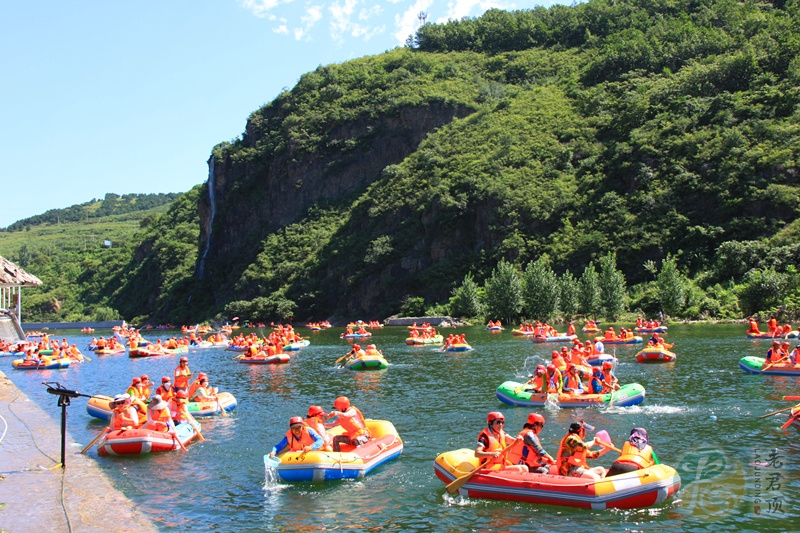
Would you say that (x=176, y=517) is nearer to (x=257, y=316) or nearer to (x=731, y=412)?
(x=731, y=412)

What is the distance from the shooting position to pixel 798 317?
2441 inches

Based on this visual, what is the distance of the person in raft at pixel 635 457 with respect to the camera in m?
15.4

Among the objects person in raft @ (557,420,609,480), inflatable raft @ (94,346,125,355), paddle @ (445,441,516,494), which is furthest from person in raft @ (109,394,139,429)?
inflatable raft @ (94,346,125,355)

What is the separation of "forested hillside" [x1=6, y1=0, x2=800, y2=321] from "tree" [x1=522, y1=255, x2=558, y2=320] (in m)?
0.29

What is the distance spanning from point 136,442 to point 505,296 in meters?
63.7

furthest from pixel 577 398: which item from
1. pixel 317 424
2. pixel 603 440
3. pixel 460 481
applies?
pixel 460 481

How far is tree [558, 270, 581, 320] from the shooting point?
78625 millimetres

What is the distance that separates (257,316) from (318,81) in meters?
62.9

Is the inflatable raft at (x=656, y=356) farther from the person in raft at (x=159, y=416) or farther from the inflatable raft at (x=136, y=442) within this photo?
the inflatable raft at (x=136, y=442)

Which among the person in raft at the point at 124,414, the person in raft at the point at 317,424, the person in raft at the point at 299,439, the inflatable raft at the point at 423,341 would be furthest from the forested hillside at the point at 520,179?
the person in raft at the point at 124,414

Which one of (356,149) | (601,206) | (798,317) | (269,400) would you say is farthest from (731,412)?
(356,149)

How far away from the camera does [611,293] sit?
249 ft

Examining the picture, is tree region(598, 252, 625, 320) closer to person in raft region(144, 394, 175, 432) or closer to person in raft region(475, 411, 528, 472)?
person in raft region(144, 394, 175, 432)

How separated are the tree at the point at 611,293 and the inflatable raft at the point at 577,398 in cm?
5086
